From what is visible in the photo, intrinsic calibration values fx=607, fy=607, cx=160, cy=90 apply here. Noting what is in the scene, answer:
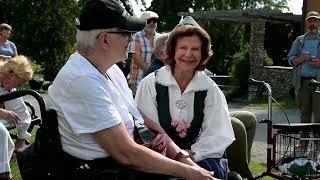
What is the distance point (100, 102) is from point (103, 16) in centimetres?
41

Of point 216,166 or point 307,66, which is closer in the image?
point 216,166

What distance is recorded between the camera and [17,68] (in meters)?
5.72

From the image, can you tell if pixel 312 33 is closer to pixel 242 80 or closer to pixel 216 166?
pixel 216 166

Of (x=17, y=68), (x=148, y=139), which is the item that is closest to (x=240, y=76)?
(x=17, y=68)

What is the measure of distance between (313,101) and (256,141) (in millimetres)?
1153

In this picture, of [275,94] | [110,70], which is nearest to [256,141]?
[110,70]

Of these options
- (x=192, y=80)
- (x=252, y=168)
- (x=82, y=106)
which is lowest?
(x=252, y=168)

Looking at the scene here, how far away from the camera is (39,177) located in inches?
111

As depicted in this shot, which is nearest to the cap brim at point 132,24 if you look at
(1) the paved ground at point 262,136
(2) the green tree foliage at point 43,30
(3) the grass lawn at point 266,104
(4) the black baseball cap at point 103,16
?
(4) the black baseball cap at point 103,16

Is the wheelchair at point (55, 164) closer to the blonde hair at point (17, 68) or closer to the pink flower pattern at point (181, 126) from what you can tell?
the pink flower pattern at point (181, 126)

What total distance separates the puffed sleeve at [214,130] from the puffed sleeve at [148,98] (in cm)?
33

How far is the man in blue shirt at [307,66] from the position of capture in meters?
8.19

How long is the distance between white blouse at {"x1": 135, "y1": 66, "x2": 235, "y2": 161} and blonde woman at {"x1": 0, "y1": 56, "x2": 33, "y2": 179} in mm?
1320

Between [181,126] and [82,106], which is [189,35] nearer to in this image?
[181,126]
